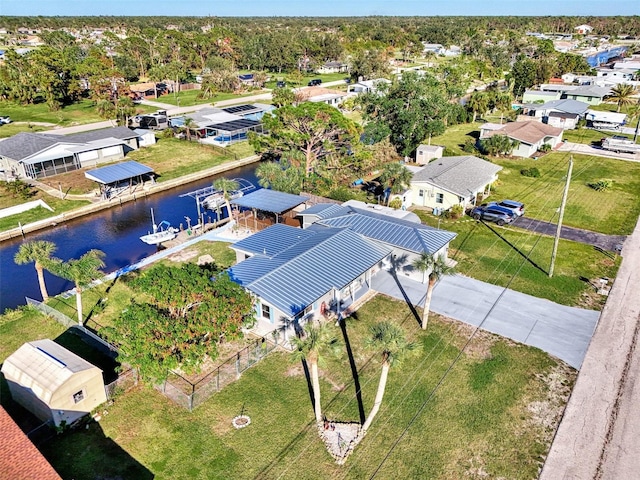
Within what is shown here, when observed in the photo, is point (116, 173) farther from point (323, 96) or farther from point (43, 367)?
point (323, 96)

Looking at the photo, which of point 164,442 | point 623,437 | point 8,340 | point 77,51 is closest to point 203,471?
point 164,442

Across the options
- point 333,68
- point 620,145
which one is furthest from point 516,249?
point 333,68

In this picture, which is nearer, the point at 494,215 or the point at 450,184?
the point at 494,215

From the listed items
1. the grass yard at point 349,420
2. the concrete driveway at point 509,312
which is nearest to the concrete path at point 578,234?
the concrete driveway at point 509,312

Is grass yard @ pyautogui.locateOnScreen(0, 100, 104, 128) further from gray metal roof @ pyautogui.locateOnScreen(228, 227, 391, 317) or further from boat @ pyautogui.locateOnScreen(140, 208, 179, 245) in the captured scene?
gray metal roof @ pyautogui.locateOnScreen(228, 227, 391, 317)

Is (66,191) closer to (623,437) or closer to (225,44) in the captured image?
(623,437)

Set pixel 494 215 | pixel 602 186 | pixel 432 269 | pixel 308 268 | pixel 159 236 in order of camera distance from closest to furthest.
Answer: pixel 432 269, pixel 308 268, pixel 159 236, pixel 494 215, pixel 602 186

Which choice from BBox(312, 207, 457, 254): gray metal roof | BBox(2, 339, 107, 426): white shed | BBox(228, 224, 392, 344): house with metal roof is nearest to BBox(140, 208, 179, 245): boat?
BBox(228, 224, 392, 344): house with metal roof
